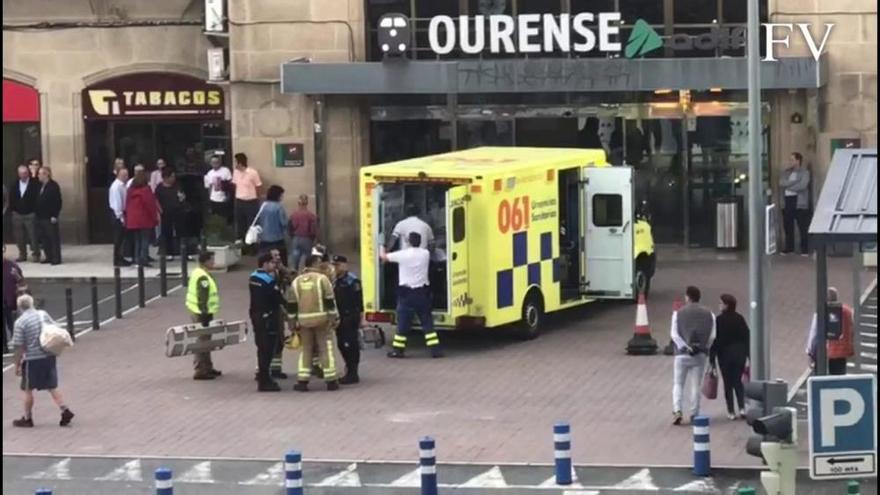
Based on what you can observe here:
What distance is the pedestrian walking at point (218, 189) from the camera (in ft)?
109

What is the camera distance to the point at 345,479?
1802 centimetres

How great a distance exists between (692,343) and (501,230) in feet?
17.4

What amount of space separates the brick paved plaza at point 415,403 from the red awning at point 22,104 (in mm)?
9452

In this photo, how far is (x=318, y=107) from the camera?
33469 millimetres

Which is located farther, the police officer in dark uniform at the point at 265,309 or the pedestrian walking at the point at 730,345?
the police officer in dark uniform at the point at 265,309

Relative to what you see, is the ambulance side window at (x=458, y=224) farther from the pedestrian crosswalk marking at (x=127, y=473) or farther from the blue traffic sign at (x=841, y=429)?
the blue traffic sign at (x=841, y=429)

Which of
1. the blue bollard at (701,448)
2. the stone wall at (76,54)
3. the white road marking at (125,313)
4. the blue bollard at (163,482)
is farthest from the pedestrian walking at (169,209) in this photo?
the blue bollard at (163,482)

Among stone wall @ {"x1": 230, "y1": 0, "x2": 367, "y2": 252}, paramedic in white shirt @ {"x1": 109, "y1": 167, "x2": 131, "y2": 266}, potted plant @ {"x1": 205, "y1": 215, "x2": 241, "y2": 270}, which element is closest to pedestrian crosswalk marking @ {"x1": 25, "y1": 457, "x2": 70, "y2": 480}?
paramedic in white shirt @ {"x1": 109, "y1": 167, "x2": 131, "y2": 266}

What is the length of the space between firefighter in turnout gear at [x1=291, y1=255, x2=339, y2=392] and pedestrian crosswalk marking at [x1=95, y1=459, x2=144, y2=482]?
11.3 ft

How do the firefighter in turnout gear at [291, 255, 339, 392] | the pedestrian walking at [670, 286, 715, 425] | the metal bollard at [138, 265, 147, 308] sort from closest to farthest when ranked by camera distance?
the pedestrian walking at [670, 286, 715, 425] < the firefighter in turnout gear at [291, 255, 339, 392] < the metal bollard at [138, 265, 147, 308]

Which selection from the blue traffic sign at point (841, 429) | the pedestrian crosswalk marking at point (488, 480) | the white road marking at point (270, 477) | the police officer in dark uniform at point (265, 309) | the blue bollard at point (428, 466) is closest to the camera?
the blue traffic sign at point (841, 429)

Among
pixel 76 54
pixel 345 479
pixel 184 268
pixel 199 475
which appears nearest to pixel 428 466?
pixel 345 479

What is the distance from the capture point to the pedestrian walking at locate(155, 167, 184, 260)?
32344 mm

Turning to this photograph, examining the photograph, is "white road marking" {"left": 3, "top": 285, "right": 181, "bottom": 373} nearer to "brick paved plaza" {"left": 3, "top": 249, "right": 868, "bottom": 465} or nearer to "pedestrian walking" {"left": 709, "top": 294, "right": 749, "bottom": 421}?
"brick paved plaza" {"left": 3, "top": 249, "right": 868, "bottom": 465}
